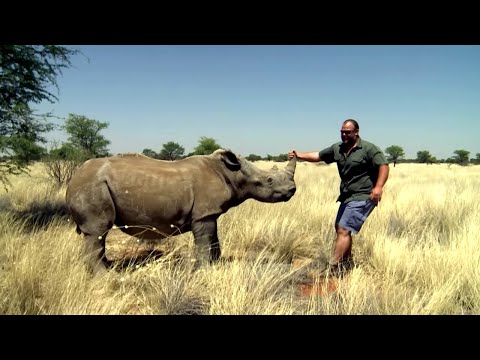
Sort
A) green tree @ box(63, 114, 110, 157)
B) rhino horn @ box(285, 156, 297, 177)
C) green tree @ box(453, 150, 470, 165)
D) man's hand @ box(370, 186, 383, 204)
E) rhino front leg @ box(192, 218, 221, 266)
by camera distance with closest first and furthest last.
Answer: rhino front leg @ box(192, 218, 221, 266) < man's hand @ box(370, 186, 383, 204) < rhino horn @ box(285, 156, 297, 177) < green tree @ box(63, 114, 110, 157) < green tree @ box(453, 150, 470, 165)

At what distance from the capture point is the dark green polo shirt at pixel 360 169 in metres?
5.28

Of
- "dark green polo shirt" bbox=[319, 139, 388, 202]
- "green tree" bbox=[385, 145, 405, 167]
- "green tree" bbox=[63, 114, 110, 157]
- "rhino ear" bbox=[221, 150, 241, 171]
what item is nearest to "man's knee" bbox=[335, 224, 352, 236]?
"dark green polo shirt" bbox=[319, 139, 388, 202]

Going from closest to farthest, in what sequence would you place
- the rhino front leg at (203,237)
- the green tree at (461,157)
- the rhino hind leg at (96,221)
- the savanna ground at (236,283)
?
the savanna ground at (236,283)
the rhino hind leg at (96,221)
the rhino front leg at (203,237)
the green tree at (461,157)

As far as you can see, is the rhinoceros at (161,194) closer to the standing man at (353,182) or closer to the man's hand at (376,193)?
the standing man at (353,182)

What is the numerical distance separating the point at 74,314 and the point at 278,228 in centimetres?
433

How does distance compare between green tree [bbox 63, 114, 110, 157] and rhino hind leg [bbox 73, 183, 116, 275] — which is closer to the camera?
rhino hind leg [bbox 73, 183, 116, 275]

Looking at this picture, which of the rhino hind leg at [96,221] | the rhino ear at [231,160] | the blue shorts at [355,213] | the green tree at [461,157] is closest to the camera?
the rhino hind leg at [96,221]

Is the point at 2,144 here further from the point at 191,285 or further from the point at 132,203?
the point at 191,285

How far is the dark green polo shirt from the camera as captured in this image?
5.28 metres

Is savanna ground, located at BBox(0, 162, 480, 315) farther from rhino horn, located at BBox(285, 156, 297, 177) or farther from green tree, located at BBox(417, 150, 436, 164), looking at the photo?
green tree, located at BBox(417, 150, 436, 164)

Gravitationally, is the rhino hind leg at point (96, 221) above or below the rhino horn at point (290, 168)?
below

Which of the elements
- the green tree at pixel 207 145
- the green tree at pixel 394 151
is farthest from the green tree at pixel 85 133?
the green tree at pixel 394 151

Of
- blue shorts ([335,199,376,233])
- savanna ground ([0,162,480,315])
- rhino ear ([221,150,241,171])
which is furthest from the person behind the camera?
blue shorts ([335,199,376,233])

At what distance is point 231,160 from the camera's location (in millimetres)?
5293
